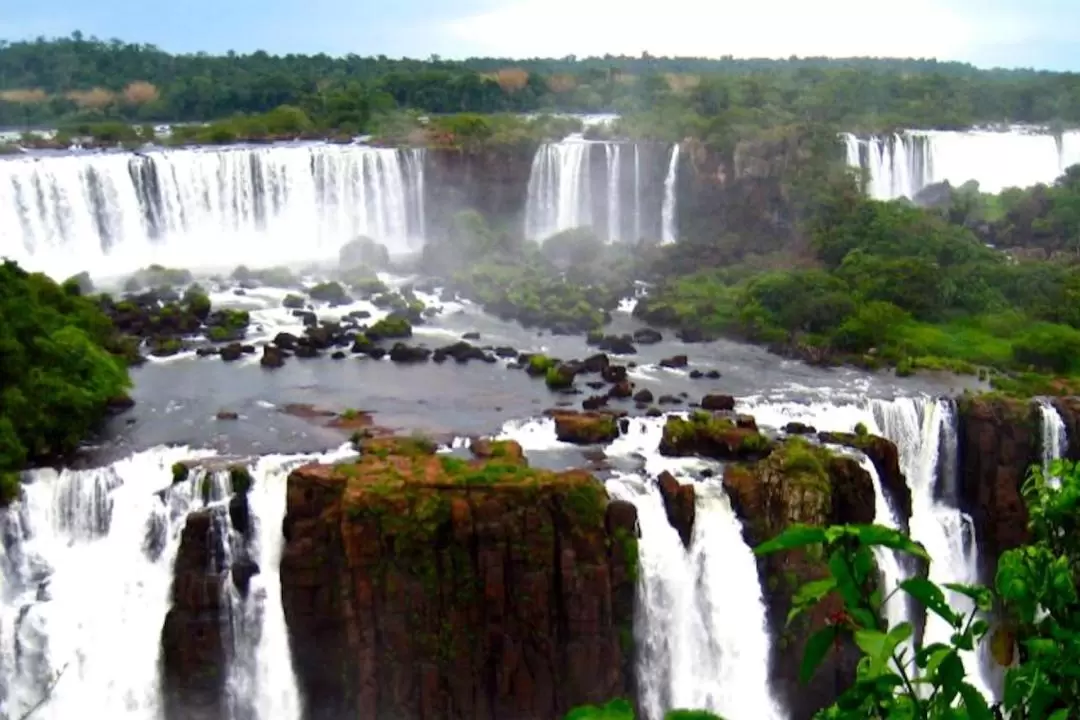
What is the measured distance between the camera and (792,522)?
1878 centimetres

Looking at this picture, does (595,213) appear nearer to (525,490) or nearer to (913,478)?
(913,478)

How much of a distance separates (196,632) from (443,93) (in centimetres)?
4690

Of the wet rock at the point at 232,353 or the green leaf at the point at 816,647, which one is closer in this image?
the green leaf at the point at 816,647

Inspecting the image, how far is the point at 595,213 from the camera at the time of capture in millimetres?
43812

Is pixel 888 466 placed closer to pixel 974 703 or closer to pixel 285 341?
pixel 285 341

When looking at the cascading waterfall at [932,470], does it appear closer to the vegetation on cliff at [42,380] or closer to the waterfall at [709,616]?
the waterfall at [709,616]

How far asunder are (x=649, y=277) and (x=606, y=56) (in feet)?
248

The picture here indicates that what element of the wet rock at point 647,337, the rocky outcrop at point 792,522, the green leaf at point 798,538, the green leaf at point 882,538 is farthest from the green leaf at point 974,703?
the wet rock at point 647,337

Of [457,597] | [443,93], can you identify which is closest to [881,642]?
[457,597]

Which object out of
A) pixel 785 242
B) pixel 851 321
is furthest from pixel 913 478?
pixel 785 242

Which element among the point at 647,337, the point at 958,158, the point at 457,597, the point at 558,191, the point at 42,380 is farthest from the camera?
the point at 958,158

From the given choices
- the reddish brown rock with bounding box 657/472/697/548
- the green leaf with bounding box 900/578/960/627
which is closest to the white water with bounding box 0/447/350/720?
the reddish brown rock with bounding box 657/472/697/548

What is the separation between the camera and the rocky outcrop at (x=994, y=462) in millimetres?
22547

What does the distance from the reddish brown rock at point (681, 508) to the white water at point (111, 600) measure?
603cm
